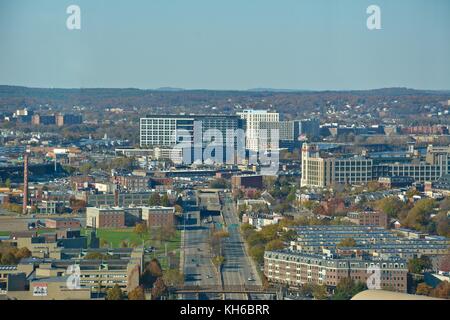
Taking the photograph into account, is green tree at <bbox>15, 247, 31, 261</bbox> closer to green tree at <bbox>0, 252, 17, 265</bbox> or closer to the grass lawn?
green tree at <bbox>0, 252, 17, 265</bbox>

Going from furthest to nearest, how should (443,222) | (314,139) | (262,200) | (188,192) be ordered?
(314,139) → (188,192) → (262,200) → (443,222)

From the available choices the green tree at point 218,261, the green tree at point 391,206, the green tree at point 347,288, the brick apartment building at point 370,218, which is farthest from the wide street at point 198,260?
the green tree at point 391,206

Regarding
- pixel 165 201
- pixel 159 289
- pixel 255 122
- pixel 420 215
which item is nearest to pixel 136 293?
pixel 159 289

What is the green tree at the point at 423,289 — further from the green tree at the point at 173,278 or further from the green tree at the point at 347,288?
the green tree at the point at 173,278

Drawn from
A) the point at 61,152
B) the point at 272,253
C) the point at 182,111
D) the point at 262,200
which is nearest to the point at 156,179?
the point at 262,200

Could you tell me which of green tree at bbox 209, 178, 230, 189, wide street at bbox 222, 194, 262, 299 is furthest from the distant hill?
wide street at bbox 222, 194, 262, 299
